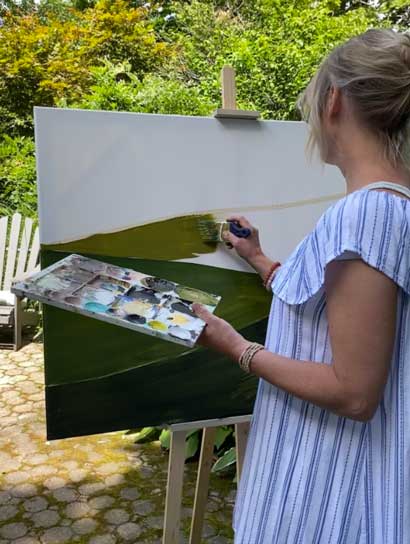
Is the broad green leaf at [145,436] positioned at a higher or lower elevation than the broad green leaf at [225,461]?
lower

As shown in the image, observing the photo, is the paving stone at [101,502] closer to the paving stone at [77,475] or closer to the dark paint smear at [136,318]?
the paving stone at [77,475]

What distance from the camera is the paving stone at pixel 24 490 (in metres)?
2.64

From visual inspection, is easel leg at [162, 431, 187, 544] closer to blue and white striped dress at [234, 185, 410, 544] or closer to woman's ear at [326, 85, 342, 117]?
blue and white striped dress at [234, 185, 410, 544]

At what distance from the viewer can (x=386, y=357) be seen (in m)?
0.84

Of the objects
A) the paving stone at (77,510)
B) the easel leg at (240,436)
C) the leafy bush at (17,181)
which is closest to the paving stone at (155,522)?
the paving stone at (77,510)

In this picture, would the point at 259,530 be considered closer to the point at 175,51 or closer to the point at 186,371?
the point at 186,371

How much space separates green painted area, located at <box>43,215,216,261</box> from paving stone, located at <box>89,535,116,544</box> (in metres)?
1.38

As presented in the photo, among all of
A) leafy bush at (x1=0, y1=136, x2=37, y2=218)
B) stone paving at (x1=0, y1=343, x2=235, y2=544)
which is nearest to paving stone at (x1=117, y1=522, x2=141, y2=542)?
stone paving at (x1=0, y1=343, x2=235, y2=544)

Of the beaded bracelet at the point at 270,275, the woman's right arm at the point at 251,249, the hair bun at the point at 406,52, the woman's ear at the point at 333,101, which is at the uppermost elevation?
the hair bun at the point at 406,52

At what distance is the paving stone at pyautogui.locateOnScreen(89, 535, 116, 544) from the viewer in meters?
2.29

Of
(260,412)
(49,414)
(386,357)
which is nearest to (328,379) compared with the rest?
(386,357)

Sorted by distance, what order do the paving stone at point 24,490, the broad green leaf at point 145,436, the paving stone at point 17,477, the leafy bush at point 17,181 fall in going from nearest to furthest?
1. the paving stone at point 24,490
2. the paving stone at point 17,477
3. the broad green leaf at point 145,436
4. the leafy bush at point 17,181

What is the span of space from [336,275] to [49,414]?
0.99 m

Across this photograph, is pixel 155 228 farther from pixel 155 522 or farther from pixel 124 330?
pixel 155 522
